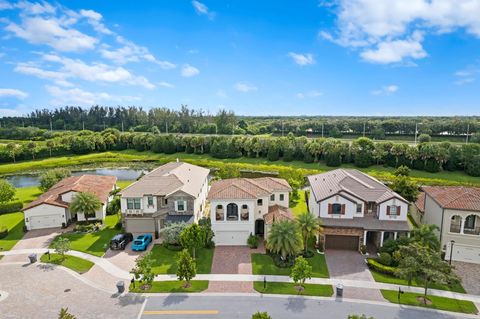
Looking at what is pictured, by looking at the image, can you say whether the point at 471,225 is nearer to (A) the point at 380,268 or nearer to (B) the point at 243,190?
(A) the point at 380,268

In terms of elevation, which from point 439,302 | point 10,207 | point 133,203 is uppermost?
point 133,203

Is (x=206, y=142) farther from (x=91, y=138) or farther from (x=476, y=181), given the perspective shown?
(x=476, y=181)

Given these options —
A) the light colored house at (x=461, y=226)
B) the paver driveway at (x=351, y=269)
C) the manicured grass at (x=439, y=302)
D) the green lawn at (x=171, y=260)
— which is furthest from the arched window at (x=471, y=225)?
the green lawn at (x=171, y=260)

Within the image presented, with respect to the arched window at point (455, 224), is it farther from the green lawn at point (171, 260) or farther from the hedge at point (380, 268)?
the green lawn at point (171, 260)

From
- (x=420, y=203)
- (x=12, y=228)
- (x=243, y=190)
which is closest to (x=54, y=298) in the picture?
(x=243, y=190)

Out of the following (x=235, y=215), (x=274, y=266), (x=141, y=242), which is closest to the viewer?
(x=274, y=266)
